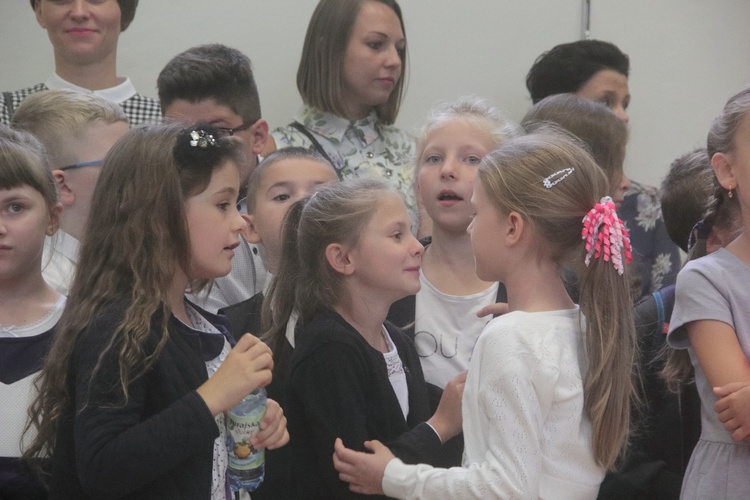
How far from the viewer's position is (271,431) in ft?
6.48

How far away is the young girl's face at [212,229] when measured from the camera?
81.0 inches

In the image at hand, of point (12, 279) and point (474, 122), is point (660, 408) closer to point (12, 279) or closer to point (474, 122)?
point (474, 122)

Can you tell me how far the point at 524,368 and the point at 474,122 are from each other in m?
1.11

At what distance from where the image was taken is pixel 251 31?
3.93 metres

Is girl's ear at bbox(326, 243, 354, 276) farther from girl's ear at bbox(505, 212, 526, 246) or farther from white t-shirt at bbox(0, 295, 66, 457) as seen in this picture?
white t-shirt at bbox(0, 295, 66, 457)

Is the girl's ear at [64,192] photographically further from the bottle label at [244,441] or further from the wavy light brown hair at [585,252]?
the wavy light brown hair at [585,252]

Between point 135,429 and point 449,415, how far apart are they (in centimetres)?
74

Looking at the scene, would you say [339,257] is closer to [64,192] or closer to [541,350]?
[541,350]

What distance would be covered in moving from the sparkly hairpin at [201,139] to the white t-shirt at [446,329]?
81 cm

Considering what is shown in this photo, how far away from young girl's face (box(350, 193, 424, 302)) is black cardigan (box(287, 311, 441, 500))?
135mm

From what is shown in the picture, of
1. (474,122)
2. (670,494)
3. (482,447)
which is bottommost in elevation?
(670,494)

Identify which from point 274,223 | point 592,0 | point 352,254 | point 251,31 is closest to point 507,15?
point 592,0

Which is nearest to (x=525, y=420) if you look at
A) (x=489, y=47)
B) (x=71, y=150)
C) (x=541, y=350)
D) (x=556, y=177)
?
(x=541, y=350)

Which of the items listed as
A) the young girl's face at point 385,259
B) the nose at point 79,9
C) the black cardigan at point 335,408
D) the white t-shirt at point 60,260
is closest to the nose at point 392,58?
the nose at point 79,9
